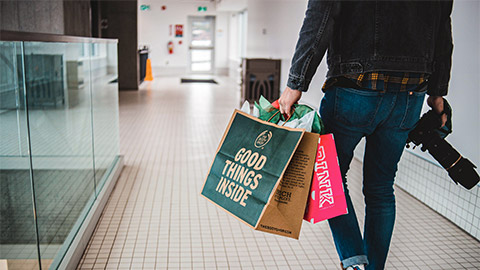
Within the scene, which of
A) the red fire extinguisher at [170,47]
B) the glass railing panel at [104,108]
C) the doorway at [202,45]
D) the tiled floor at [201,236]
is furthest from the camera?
the doorway at [202,45]

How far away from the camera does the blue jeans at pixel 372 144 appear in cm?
136

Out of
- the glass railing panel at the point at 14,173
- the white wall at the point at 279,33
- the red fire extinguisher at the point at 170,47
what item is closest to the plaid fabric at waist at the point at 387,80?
the glass railing panel at the point at 14,173

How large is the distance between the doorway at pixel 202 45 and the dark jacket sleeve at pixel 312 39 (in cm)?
1466

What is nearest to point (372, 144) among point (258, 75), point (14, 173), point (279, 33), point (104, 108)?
point (14, 173)

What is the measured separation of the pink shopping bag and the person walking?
12cm

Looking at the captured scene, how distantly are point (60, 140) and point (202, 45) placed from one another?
13592mm

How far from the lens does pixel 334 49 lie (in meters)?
1.37

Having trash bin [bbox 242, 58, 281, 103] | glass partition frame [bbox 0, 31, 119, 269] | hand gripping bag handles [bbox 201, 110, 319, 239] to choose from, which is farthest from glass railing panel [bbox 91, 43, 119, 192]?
trash bin [bbox 242, 58, 281, 103]

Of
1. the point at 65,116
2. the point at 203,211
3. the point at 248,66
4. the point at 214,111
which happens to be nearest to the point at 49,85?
the point at 65,116

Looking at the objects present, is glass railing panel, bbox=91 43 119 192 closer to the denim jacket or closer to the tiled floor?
the tiled floor

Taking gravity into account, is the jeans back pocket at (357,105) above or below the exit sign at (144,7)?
below

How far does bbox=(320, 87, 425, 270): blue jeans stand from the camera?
4.46 ft

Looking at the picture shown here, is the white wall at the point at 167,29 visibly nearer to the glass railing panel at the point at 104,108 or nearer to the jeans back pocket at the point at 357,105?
the glass railing panel at the point at 104,108

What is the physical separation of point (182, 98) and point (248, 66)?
64.6 inches
